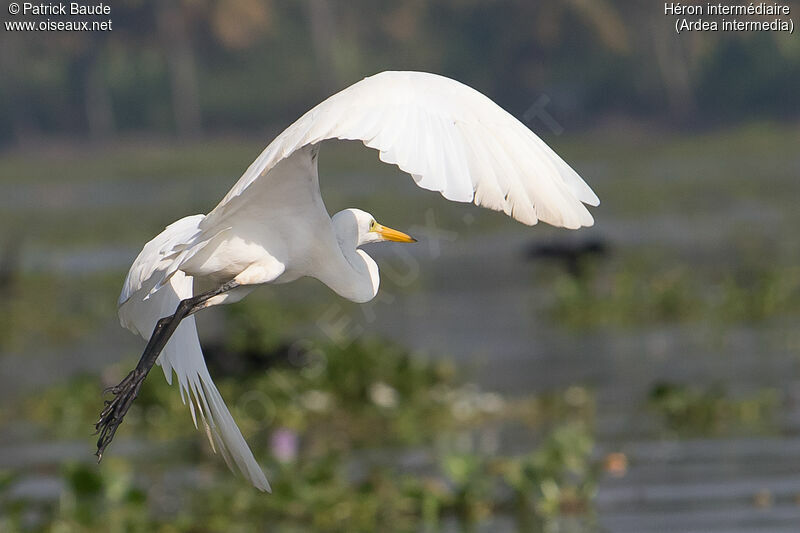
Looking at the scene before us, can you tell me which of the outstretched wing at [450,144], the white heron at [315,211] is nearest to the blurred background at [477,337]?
the white heron at [315,211]

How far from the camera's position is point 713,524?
664 cm

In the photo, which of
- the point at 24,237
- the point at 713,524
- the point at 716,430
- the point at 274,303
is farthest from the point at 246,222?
the point at 24,237

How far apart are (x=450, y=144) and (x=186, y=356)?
1.54m

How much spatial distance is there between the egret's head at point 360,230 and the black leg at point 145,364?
37cm

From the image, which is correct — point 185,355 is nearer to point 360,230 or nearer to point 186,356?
point 186,356

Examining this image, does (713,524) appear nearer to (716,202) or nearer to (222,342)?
Result: (222,342)

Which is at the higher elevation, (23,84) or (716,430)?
(23,84)

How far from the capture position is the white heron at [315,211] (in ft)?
11.9

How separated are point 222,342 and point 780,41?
950 inches

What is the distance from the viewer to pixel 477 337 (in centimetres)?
1181

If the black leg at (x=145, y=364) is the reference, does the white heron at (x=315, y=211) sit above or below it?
above

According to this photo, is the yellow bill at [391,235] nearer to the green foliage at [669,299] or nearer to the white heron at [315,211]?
the white heron at [315,211]

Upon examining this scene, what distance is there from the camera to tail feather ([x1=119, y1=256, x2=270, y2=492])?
4715 mm

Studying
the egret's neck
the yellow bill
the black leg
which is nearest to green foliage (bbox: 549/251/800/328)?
the yellow bill
